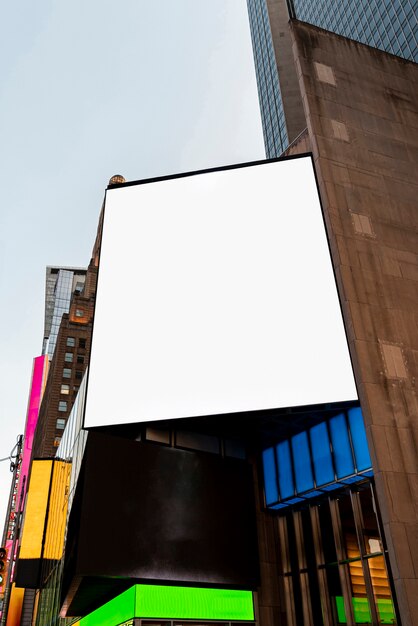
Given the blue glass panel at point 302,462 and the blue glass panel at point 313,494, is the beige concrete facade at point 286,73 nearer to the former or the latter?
the blue glass panel at point 302,462

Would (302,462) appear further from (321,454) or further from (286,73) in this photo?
(286,73)

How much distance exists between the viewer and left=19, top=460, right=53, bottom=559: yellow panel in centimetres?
4144

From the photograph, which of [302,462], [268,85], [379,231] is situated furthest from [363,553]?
[268,85]

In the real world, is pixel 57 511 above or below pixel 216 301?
below

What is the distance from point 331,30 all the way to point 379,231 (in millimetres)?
90032

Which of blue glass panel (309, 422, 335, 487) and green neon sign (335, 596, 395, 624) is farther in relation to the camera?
blue glass panel (309, 422, 335, 487)

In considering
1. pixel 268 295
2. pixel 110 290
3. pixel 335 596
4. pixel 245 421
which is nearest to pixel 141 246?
pixel 110 290

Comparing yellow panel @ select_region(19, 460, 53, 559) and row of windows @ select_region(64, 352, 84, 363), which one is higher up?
row of windows @ select_region(64, 352, 84, 363)

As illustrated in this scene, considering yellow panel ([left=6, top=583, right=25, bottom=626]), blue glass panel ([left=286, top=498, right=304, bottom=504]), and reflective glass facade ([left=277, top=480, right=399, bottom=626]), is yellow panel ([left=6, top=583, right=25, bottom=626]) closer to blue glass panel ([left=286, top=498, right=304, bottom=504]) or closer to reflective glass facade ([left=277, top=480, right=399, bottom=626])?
reflective glass facade ([left=277, top=480, right=399, bottom=626])

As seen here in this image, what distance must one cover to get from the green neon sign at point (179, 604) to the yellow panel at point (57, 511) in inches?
506

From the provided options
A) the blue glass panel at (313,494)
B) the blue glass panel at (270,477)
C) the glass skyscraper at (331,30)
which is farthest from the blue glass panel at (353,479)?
the glass skyscraper at (331,30)

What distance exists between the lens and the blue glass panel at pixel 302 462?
2439cm

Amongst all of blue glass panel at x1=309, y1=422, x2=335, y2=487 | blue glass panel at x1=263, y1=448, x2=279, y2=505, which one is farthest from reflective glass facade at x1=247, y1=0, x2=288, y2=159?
blue glass panel at x1=309, y1=422, x2=335, y2=487

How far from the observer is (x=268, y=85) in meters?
110
